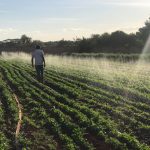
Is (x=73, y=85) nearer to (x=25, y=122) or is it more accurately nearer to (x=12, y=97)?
(x=12, y=97)

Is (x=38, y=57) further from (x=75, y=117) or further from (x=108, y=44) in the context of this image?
(x=108, y=44)

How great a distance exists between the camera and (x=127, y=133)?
11938mm

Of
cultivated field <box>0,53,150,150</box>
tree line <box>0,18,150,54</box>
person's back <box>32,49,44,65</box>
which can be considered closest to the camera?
cultivated field <box>0,53,150,150</box>

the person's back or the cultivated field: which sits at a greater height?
the person's back

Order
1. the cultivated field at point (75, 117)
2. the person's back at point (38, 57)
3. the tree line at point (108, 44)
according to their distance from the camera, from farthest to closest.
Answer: the tree line at point (108, 44) → the person's back at point (38, 57) → the cultivated field at point (75, 117)

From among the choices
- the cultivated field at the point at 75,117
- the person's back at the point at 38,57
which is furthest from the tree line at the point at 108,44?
the cultivated field at the point at 75,117

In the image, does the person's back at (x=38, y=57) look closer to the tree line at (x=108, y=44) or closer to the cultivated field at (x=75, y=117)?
the cultivated field at (x=75, y=117)

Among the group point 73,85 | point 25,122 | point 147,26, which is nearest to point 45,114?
point 25,122

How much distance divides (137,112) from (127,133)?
2.76m

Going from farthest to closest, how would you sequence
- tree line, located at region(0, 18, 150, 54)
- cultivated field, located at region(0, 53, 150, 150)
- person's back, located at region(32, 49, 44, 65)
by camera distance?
tree line, located at region(0, 18, 150, 54) → person's back, located at region(32, 49, 44, 65) → cultivated field, located at region(0, 53, 150, 150)

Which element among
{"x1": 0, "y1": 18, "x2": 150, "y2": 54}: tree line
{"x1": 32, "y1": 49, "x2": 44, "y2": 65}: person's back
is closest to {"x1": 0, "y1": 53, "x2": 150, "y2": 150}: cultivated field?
{"x1": 32, "y1": 49, "x2": 44, "y2": 65}: person's back

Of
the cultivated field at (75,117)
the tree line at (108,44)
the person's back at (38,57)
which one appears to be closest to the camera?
the cultivated field at (75,117)

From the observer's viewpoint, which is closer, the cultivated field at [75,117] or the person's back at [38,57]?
the cultivated field at [75,117]

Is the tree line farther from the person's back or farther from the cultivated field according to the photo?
the cultivated field
